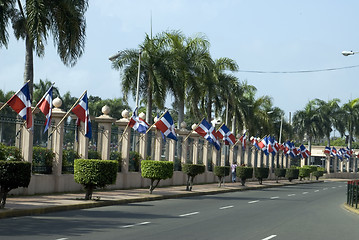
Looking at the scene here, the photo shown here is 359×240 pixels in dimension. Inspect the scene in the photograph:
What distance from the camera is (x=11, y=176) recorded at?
682 inches

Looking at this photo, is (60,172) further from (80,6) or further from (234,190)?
(234,190)

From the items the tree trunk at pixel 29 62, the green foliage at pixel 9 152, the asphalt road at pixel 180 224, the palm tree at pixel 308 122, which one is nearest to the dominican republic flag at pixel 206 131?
the tree trunk at pixel 29 62

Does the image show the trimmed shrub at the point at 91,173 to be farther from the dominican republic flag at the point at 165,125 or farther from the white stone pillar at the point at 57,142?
the dominican republic flag at the point at 165,125

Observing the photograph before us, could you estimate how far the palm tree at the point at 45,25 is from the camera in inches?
952

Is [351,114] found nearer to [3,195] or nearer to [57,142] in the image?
[57,142]

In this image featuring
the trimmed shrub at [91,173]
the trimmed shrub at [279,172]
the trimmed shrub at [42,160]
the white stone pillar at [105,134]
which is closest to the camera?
the trimmed shrub at [91,173]

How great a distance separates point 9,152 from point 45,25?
5479mm

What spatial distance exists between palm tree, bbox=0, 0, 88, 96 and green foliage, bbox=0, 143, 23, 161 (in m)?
3.34

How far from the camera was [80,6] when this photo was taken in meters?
26.0

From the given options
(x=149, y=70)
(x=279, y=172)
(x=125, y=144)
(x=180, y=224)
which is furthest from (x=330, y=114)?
(x=180, y=224)

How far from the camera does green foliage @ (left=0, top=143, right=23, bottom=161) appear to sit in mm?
22516

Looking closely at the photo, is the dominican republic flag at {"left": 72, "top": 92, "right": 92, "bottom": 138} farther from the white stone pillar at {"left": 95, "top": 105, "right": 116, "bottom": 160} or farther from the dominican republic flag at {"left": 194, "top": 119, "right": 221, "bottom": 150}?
the dominican republic flag at {"left": 194, "top": 119, "right": 221, "bottom": 150}

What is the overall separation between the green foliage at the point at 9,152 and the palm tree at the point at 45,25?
334 cm

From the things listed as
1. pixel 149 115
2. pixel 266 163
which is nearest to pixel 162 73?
pixel 149 115
